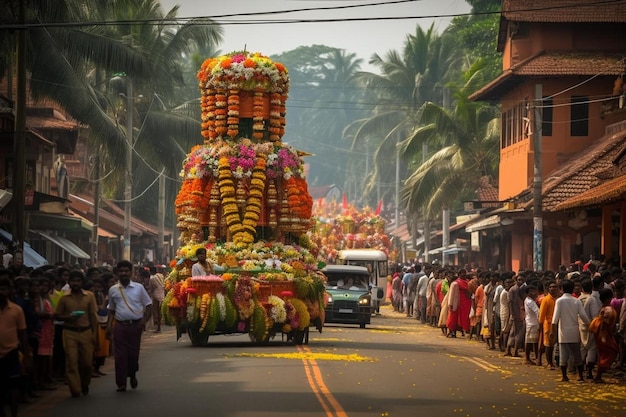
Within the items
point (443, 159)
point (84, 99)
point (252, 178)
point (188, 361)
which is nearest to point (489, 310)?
point (252, 178)

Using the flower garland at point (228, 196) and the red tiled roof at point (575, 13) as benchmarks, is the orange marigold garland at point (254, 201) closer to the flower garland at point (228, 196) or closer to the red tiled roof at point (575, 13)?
the flower garland at point (228, 196)

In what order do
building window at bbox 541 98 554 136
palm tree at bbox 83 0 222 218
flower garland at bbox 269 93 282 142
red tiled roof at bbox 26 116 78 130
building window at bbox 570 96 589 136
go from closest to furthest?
flower garland at bbox 269 93 282 142
red tiled roof at bbox 26 116 78 130
building window at bbox 570 96 589 136
building window at bbox 541 98 554 136
palm tree at bbox 83 0 222 218

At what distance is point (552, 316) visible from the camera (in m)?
24.2

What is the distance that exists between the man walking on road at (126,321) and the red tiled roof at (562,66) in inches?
1203

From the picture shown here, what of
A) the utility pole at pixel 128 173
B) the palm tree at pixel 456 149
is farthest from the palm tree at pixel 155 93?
the palm tree at pixel 456 149

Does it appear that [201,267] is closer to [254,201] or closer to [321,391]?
[254,201]

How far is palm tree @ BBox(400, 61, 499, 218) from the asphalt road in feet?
103

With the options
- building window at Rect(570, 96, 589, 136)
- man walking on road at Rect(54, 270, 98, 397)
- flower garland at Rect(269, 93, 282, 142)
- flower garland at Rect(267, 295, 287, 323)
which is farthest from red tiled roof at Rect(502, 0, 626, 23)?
man walking on road at Rect(54, 270, 98, 397)

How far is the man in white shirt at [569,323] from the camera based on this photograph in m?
22.3

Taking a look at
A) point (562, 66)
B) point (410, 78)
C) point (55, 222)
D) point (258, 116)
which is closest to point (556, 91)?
point (562, 66)

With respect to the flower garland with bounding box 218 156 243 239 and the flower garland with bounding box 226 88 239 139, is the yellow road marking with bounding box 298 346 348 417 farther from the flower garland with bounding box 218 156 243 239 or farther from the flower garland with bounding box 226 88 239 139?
the flower garland with bounding box 226 88 239 139

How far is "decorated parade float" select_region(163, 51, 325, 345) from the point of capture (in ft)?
91.7

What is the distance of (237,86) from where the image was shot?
101 ft

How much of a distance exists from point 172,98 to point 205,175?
4559 cm
